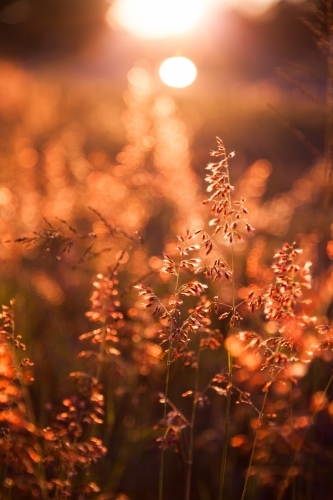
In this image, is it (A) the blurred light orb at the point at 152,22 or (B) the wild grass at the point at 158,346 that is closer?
(B) the wild grass at the point at 158,346

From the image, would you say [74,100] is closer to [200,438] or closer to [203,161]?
[203,161]

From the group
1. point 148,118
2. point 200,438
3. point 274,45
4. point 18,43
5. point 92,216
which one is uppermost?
point 148,118

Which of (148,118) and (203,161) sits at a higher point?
(148,118)

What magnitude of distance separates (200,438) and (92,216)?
2165 millimetres

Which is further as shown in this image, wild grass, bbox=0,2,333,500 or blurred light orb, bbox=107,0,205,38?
blurred light orb, bbox=107,0,205,38

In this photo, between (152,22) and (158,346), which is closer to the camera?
(158,346)

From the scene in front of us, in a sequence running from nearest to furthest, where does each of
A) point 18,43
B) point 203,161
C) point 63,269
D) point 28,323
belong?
1. point 28,323
2. point 63,269
3. point 203,161
4. point 18,43

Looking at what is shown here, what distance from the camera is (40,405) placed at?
267 cm

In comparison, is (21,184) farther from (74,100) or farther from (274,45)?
(274,45)

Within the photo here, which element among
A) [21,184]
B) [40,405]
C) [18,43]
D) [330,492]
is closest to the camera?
[330,492]

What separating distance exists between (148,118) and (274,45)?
35.2 m

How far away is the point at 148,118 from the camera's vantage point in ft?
11.3

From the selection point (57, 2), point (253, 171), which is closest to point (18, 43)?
point (57, 2)

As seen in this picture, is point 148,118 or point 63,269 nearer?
point 148,118
